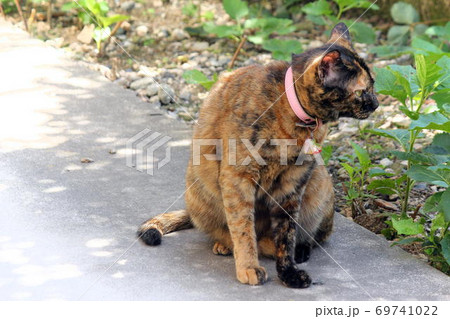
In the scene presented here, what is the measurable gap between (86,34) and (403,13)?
3491 millimetres

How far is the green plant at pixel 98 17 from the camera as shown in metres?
7.21

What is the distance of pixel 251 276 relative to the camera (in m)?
4.05

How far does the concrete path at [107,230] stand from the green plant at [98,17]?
994 mm

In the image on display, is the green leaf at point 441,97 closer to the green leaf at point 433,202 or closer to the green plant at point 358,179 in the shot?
the green leaf at point 433,202

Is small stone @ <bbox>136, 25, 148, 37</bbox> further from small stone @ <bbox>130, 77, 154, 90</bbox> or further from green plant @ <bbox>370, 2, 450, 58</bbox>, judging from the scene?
green plant @ <bbox>370, 2, 450, 58</bbox>

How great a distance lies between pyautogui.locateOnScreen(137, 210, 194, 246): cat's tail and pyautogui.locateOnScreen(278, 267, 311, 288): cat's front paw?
0.84 meters

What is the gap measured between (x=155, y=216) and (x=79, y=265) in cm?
79

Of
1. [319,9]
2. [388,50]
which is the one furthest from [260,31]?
[388,50]

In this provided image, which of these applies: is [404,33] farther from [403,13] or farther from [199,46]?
[199,46]

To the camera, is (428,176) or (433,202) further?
(433,202)

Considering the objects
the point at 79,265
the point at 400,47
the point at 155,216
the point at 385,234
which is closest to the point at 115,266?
the point at 79,265

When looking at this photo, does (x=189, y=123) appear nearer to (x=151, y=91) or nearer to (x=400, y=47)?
(x=151, y=91)

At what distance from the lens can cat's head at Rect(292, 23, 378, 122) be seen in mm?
4051

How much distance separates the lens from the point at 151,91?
268 inches
